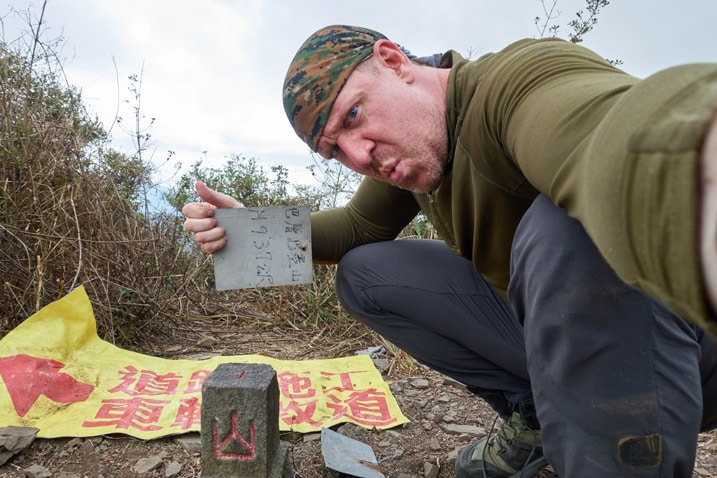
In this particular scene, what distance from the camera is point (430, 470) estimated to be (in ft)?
5.49

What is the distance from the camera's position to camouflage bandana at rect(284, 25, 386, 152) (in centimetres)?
139

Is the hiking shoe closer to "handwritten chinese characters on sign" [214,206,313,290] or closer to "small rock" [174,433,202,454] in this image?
"handwritten chinese characters on sign" [214,206,313,290]

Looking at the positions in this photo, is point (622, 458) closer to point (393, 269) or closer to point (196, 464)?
point (393, 269)

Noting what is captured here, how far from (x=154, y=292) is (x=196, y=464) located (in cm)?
148

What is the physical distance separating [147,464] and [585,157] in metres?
1.76

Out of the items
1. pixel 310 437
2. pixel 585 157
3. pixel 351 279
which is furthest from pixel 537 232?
pixel 310 437

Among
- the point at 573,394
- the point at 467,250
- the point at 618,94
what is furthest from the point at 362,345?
the point at 618,94

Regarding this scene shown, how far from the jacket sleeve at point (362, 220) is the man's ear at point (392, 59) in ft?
1.84

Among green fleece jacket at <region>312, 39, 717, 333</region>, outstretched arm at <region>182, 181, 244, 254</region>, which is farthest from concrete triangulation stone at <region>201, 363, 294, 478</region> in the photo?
green fleece jacket at <region>312, 39, 717, 333</region>

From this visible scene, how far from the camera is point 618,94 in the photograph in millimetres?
649

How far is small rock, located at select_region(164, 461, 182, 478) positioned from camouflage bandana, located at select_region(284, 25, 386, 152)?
1199 millimetres

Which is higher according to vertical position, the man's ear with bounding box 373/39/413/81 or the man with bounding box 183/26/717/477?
the man's ear with bounding box 373/39/413/81

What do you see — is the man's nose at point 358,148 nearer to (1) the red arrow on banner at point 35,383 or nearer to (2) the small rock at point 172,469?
→ (2) the small rock at point 172,469

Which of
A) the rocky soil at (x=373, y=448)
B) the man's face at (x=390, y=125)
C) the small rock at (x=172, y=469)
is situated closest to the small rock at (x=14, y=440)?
the rocky soil at (x=373, y=448)
